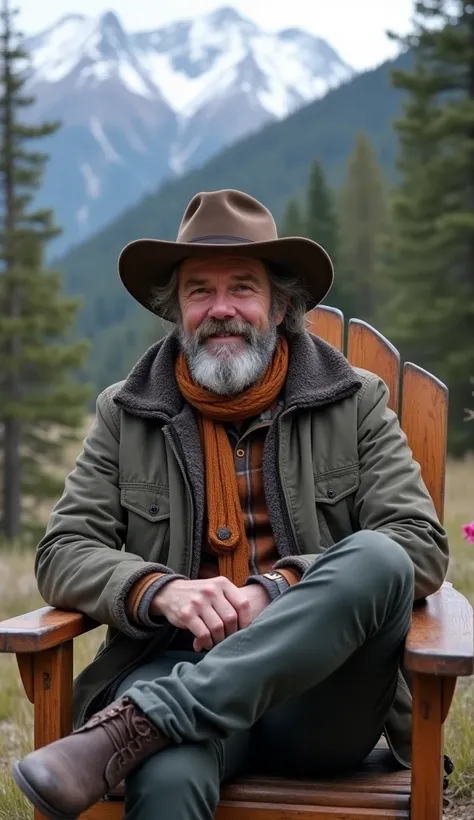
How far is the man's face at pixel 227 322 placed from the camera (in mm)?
2988

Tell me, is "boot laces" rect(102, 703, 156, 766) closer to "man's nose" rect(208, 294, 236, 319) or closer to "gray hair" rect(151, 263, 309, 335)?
"man's nose" rect(208, 294, 236, 319)

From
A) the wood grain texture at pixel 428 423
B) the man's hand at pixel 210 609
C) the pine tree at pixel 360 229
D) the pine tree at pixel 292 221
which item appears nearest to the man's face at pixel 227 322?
the wood grain texture at pixel 428 423

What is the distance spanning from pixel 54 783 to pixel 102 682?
2.35ft

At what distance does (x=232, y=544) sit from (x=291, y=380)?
0.51 m

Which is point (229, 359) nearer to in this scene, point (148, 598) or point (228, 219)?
point (228, 219)

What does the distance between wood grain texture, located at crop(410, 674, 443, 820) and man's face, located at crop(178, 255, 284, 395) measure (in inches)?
41.8

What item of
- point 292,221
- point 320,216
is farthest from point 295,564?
point 292,221

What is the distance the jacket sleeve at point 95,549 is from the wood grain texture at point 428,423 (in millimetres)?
932

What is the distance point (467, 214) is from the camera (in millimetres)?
16984

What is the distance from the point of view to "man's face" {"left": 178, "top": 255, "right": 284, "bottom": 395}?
9.80 ft

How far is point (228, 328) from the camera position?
119 inches

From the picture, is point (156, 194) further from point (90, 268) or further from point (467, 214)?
point (467, 214)

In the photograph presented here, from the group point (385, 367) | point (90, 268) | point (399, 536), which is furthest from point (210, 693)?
point (90, 268)

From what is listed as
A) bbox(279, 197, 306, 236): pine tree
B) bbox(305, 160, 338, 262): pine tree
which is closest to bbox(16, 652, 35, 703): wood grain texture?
bbox(305, 160, 338, 262): pine tree
